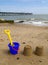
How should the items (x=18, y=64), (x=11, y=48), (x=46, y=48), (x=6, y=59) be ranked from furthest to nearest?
(x=46, y=48) → (x=11, y=48) → (x=6, y=59) → (x=18, y=64)

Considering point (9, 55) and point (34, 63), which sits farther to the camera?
point (9, 55)

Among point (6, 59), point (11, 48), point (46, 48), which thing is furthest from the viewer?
point (46, 48)

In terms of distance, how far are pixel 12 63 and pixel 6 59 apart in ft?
1.05

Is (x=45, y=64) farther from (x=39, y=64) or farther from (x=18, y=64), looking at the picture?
(x=18, y=64)

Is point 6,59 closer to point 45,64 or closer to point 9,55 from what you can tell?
point 9,55

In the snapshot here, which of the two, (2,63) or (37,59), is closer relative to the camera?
(2,63)

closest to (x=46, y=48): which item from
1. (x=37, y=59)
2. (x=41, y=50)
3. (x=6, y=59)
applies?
(x=41, y=50)

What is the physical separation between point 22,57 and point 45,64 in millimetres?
775

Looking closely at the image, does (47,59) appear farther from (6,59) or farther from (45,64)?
(6,59)

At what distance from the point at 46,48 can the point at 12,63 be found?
191cm

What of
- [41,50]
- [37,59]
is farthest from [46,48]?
[37,59]

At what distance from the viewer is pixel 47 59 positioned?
4758mm

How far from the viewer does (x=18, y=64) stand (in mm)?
4324

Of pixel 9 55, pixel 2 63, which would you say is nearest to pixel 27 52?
pixel 9 55
